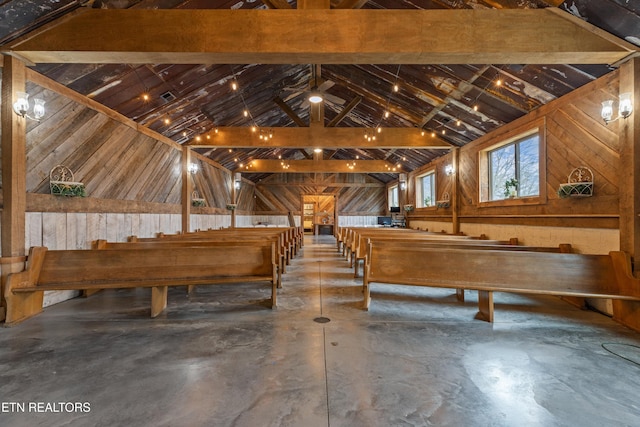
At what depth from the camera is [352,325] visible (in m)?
2.97

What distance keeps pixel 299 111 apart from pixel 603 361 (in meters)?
8.58

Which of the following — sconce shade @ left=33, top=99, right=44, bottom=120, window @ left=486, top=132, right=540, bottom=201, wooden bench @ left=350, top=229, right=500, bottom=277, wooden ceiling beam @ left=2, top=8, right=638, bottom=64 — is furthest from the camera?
window @ left=486, top=132, right=540, bottom=201

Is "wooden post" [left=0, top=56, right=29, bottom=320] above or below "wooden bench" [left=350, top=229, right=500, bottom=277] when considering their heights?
above

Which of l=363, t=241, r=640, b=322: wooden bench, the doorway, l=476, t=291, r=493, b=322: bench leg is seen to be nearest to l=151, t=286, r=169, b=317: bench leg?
l=363, t=241, r=640, b=322: wooden bench

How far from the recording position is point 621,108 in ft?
9.91

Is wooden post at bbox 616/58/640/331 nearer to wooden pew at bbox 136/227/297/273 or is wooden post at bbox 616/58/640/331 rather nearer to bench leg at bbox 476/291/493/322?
bench leg at bbox 476/291/493/322

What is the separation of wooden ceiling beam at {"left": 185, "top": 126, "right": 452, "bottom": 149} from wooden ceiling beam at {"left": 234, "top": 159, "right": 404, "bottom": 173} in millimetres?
3596

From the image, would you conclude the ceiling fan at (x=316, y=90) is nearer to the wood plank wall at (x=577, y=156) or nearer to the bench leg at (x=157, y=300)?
the wood plank wall at (x=577, y=156)

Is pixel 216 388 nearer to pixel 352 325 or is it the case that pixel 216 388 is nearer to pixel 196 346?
pixel 196 346

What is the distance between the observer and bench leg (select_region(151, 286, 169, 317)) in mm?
3205

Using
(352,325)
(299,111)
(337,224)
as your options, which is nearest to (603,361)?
(352,325)

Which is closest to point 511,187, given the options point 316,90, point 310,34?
point 316,90

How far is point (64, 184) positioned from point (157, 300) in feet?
6.43

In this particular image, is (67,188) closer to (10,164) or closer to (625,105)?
(10,164)
